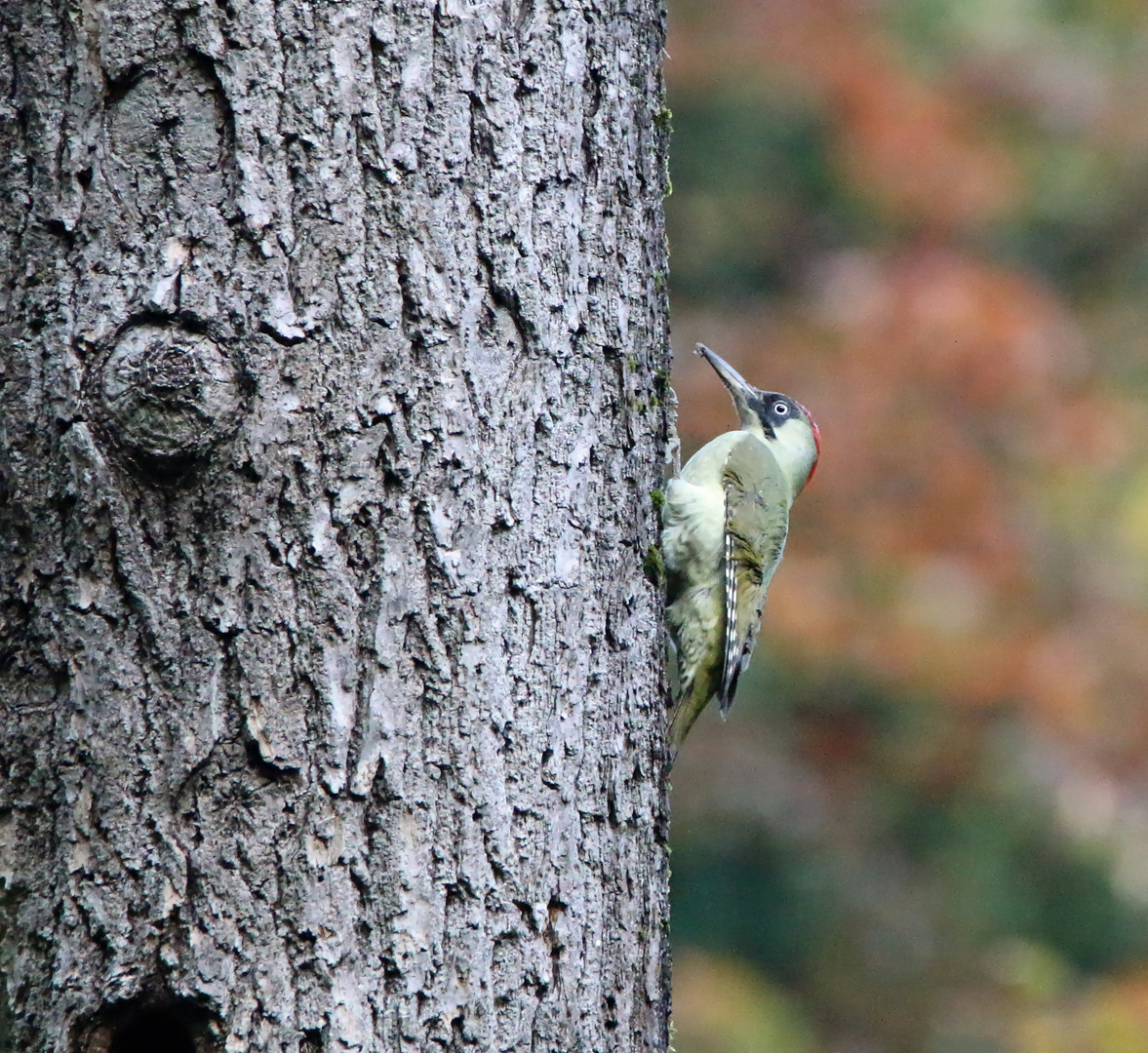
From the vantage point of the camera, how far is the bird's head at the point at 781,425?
5.13 meters

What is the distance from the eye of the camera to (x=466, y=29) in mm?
2361

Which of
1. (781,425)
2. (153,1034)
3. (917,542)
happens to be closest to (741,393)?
(781,425)

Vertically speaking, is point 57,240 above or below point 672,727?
below

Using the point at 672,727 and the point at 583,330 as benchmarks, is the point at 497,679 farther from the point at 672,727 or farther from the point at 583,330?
the point at 672,727

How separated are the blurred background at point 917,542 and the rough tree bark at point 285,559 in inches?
234

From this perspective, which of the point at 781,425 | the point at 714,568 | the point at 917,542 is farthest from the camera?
the point at 917,542

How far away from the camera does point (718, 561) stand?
4297mm

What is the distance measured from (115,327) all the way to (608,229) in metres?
0.85

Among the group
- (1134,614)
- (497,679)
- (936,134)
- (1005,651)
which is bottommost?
(497,679)

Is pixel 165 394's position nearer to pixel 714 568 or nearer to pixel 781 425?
pixel 714 568

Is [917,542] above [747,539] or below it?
above

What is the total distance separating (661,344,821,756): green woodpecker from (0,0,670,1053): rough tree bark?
1727mm

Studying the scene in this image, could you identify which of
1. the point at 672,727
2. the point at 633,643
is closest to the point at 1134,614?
the point at 672,727

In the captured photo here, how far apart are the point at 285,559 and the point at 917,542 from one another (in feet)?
23.1
